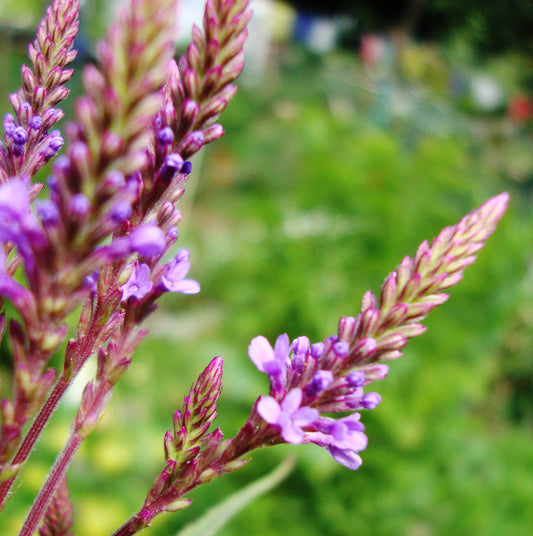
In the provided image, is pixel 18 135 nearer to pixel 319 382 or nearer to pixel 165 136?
pixel 165 136

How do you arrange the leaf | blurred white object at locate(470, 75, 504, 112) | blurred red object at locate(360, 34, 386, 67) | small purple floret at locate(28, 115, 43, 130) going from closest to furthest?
small purple floret at locate(28, 115, 43, 130)
the leaf
blurred white object at locate(470, 75, 504, 112)
blurred red object at locate(360, 34, 386, 67)

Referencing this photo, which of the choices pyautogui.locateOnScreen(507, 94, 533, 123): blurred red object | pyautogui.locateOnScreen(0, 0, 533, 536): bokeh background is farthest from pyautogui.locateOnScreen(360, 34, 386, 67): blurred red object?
pyautogui.locateOnScreen(0, 0, 533, 536): bokeh background

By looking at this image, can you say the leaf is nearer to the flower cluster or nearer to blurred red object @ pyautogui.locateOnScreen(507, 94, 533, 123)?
the flower cluster

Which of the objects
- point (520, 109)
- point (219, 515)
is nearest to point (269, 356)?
point (219, 515)

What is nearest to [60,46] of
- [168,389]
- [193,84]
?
[193,84]

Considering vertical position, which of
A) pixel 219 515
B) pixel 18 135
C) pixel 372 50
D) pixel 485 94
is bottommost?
pixel 219 515

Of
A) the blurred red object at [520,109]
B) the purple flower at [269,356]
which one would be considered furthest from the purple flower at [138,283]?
the blurred red object at [520,109]
